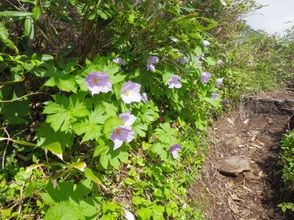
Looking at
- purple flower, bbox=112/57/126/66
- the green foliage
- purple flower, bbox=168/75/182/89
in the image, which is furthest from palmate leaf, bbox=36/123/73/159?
the green foliage

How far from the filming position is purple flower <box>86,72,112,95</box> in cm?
202

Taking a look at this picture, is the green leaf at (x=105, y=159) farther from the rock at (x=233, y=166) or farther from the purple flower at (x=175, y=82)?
the rock at (x=233, y=166)

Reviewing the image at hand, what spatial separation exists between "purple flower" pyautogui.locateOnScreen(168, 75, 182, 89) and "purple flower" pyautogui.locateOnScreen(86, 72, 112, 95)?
0.85 meters

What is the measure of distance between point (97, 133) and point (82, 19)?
0.80m

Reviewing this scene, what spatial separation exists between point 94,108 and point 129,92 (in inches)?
10.2

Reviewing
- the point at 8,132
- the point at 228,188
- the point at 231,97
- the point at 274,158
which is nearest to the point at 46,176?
the point at 8,132

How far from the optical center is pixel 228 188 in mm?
3283

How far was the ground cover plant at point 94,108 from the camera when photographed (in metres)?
1.99

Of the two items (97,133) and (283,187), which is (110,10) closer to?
(97,133)

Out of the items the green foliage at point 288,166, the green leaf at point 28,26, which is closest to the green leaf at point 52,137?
the green leaf at point 28,26

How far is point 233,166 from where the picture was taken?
3.46 m

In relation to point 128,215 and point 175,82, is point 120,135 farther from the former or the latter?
point 175,82

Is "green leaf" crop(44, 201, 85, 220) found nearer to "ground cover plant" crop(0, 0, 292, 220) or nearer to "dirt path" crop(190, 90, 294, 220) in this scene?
"ground cover plant" crop(0, 0, 292, 220)

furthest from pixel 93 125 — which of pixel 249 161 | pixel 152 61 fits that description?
pixel 249 161
